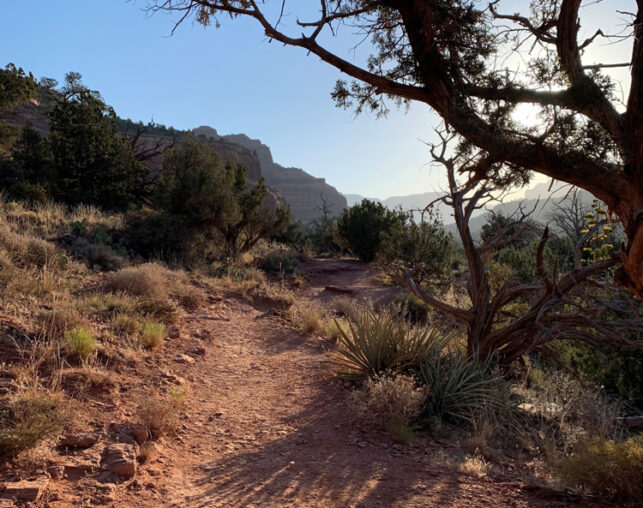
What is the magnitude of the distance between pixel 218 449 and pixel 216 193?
13098mm

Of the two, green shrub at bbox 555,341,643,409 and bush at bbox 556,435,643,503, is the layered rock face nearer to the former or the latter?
green shrub at bbox 555,341,643,409

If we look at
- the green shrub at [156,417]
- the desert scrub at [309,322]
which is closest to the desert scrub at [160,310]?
the desert scrub at [309,322]

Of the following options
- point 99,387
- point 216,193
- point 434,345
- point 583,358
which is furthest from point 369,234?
point 99,387

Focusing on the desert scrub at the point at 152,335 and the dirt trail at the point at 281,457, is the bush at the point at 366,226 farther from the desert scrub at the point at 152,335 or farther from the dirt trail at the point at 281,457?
the desert scrub at the point at 152,335

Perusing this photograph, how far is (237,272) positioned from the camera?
44.6 feet

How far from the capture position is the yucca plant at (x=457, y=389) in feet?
15.5

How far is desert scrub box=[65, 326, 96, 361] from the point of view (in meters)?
4.70

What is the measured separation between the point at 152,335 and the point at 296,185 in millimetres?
132997

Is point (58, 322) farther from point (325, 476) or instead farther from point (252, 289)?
point (252, 289)

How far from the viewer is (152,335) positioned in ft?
19.8

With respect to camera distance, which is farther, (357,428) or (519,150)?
(357,428)

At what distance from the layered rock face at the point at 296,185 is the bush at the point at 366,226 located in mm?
92769

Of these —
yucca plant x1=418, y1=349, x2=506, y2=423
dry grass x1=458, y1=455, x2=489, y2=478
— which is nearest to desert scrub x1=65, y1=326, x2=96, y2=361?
yucca plant x1=418, y1=349, x2=506, y2=423

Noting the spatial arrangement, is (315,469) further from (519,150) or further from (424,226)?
(424,226)
